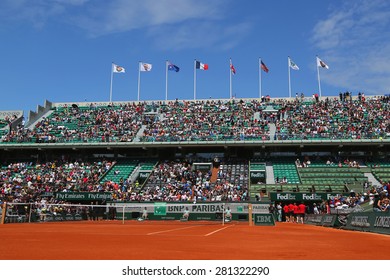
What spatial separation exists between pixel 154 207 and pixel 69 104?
36.3 metres

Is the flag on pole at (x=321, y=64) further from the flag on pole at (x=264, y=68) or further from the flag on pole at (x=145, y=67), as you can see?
the flag on pole at (x=145, y=67)

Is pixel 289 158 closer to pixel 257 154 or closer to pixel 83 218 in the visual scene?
pixel 257 154

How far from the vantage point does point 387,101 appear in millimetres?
52312

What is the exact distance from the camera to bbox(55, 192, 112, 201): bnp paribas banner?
39.2m

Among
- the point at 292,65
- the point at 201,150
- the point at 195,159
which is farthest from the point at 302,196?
Answer: the point at 292,65

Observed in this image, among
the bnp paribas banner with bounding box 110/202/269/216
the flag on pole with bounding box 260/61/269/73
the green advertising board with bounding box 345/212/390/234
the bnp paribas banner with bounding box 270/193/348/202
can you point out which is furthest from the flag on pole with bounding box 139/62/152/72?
the green advertising board with bounding box 345/212/390/234

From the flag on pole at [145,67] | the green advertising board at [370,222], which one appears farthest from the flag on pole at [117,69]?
the green advertising board at [370,222]

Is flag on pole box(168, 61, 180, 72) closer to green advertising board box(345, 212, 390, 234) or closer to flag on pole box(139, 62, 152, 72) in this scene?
flag on pole box(139, 62, 152, 72)

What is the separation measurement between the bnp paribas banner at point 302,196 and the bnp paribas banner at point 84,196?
16.4m

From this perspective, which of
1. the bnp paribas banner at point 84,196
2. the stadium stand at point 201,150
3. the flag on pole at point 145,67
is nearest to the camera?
the bnp paribas banner at point 84,196

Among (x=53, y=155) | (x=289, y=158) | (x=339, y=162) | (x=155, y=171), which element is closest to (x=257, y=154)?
(x=289, y=158)

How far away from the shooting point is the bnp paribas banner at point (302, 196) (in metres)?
35.1

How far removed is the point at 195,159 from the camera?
4822cm

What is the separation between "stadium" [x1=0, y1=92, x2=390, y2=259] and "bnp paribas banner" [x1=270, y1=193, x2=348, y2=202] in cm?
9
